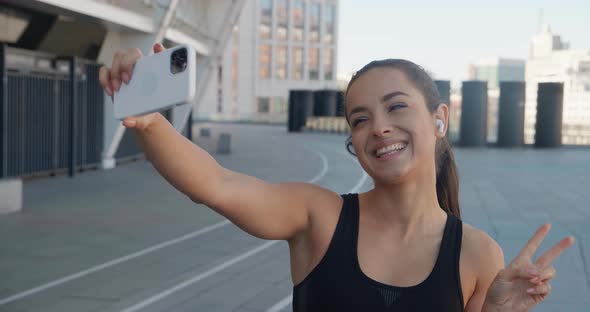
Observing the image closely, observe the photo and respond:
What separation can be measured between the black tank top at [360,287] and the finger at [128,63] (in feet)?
2.45

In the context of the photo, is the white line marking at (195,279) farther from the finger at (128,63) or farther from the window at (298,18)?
the window at (298,18)

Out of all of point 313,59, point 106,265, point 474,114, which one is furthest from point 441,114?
point 313,59

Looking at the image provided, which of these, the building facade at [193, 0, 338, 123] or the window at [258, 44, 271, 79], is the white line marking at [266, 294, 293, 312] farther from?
the window at [258, 44, 271, 79]

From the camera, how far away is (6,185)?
37.2 feet

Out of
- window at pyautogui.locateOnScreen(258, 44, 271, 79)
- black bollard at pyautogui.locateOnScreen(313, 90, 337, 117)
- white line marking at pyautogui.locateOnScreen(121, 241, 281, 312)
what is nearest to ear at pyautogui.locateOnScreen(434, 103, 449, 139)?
white line marking at pyautogui.locateOnScreen(121, 241, 281, 312)

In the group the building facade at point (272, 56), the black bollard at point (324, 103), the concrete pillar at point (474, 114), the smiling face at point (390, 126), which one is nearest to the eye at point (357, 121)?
the smiling face at point (390, 126)

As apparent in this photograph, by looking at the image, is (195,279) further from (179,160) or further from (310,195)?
(179,160)

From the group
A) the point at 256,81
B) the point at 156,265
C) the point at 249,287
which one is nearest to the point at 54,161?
the point at 156,265

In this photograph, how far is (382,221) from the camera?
91.1 inches

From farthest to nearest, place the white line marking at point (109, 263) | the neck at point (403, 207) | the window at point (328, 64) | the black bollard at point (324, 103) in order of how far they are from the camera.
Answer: the window at point (328, 64), the black bollard at point (324, 103), the white line marking at point (109, 263), the neck at point (403, 207)

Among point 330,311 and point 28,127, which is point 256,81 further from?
point 330,311

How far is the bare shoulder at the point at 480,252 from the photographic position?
223 cm

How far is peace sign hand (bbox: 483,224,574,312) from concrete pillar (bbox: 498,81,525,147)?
2900cm

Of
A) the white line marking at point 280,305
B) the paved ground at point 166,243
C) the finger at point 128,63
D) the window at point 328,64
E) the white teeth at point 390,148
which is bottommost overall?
the paved ground at point 166,243
